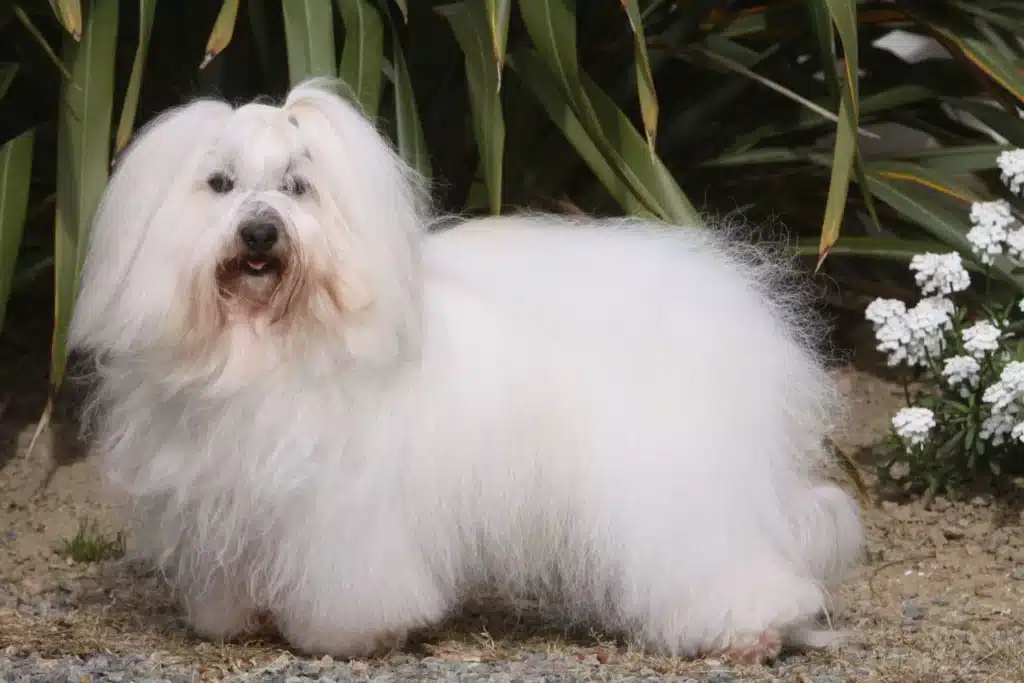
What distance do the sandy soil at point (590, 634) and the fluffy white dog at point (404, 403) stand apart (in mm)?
143

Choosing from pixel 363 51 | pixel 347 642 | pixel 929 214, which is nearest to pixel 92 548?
pixel 347 642

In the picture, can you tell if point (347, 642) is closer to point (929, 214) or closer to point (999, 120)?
point (929, 214)

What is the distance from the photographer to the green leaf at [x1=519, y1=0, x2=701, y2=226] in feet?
15.5

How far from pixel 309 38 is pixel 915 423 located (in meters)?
2.15

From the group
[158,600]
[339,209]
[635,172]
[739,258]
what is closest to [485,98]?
[635,172]

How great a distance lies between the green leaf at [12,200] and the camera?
4.89m

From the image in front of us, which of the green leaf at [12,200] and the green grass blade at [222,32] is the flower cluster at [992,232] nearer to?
the green grass blade at [222,32]

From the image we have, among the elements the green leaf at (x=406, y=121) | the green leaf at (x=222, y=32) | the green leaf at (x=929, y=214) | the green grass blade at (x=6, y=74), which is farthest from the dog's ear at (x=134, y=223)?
the green leaf at (x=929, y=214)

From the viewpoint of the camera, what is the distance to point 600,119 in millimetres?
5008

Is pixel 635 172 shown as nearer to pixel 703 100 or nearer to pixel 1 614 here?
pixel 703 100

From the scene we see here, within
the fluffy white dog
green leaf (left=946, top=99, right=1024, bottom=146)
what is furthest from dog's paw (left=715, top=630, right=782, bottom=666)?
green leaf (left=946, top=99, right=1024, bottom=146)

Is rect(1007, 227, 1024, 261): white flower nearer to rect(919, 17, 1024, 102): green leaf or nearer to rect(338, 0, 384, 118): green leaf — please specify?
rect(919, 17, 1024, 102): green leaf

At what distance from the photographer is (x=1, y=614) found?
14.2 ft

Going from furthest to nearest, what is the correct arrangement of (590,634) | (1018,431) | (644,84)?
1. (1018,431)
2. (644,84)
3. (590,634)
